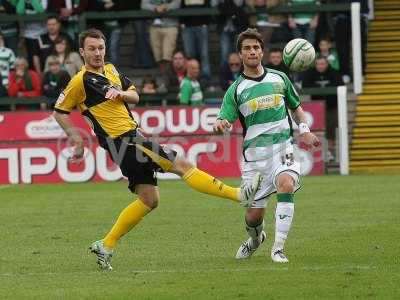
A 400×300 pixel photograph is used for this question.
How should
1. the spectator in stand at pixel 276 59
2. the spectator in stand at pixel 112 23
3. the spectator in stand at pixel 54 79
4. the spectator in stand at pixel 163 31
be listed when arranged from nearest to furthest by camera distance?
the spectator in stand at pixel 276 59, the spectator in stand at pixel 54 79, the spectator in stand at pixel 163 31, the spectator in stand at pixel 112 23

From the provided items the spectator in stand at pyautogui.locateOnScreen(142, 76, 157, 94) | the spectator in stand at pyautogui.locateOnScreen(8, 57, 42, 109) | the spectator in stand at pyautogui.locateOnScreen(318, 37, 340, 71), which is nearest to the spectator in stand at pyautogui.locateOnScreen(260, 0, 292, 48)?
the spectator in stand at pyautogui.locateOnScreen(318, 37, 340, 71)

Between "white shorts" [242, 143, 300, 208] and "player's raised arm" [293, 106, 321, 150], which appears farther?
"white shorts" [242, 143, 300, 208]

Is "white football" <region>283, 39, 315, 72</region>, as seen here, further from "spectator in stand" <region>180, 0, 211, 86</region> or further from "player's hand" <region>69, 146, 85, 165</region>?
"spectator in stand" <region>180, 0, 211, 86</region>

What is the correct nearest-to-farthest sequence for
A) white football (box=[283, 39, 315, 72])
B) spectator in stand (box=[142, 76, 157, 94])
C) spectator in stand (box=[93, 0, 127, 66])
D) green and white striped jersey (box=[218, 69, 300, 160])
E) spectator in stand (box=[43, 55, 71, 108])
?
green and white striped jersey (box=[218, 69, 300, 160]), white football (box=[283, 39, 315, 72]), spectator in stand (box=[43, 55, 71, 108]), spectator in stand (box=[142, 76, 157, 94]), spectator in stand (box=[93, 0, 127, 66])

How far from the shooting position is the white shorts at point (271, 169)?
11.1 metres

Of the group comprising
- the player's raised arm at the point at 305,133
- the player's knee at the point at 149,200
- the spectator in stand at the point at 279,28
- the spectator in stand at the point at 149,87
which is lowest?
the player's knee at the point at 149,200

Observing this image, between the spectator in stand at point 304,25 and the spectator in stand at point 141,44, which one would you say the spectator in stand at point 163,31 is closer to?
the spectator in stand at point 141,44

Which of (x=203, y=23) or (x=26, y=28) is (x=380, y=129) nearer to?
(x=203, y=23)

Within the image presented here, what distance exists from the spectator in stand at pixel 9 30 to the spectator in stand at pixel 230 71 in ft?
13.7

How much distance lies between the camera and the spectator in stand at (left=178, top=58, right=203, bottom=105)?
2339cm

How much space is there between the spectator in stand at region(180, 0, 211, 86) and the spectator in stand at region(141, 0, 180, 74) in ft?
0.71

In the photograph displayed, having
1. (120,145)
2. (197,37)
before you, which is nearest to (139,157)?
(120,145)

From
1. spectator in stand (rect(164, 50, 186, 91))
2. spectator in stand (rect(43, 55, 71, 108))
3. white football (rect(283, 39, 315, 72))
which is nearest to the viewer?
white football (rect(283, 39, 315, 72))

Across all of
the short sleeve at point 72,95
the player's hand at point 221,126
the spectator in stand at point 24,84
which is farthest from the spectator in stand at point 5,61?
the player's hand at point 221,126
